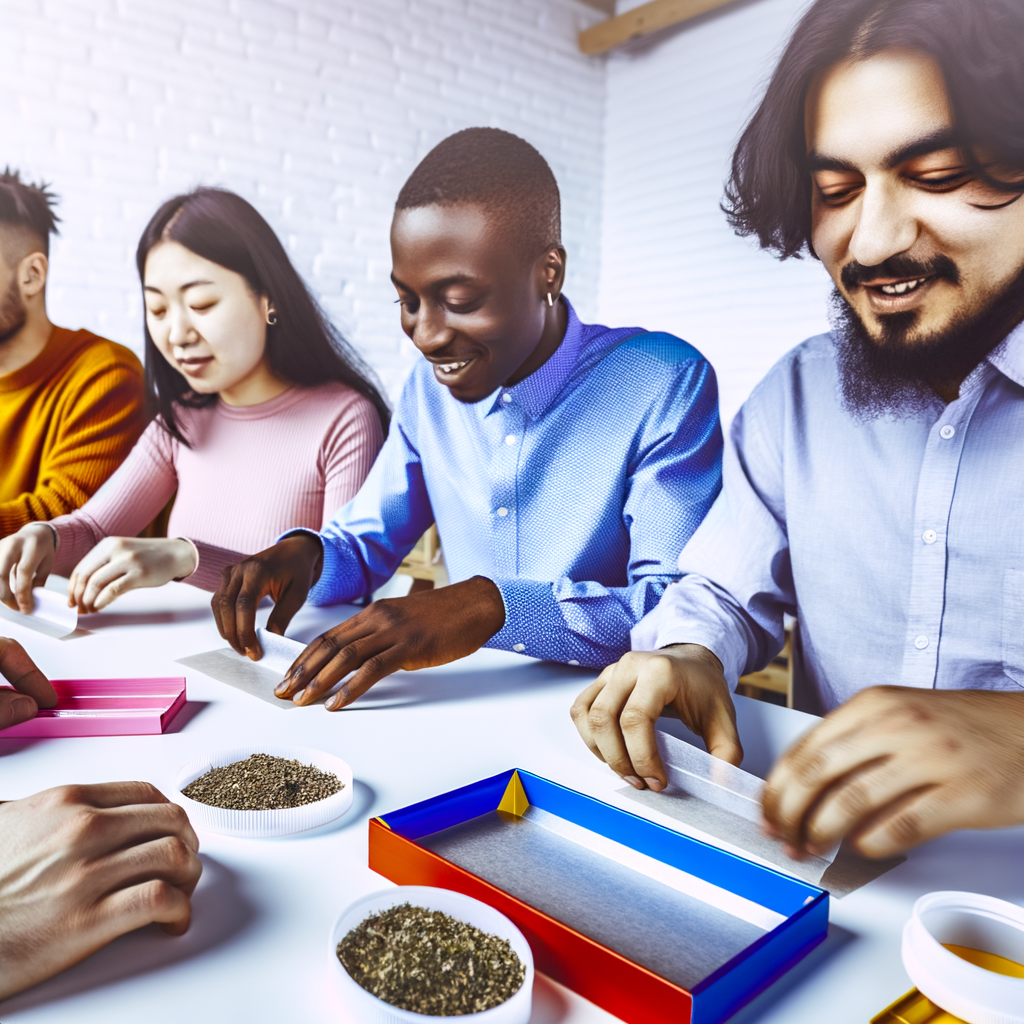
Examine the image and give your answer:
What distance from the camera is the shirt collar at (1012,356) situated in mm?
1211

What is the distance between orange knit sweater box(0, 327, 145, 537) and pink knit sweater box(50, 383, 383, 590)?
6 centimetres

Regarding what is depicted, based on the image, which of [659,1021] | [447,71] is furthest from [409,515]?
[659,1021]

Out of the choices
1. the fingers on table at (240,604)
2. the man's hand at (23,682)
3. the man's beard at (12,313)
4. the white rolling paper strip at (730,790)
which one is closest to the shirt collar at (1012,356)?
the white rolling paper strip at (730,790)

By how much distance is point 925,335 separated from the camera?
1312mm

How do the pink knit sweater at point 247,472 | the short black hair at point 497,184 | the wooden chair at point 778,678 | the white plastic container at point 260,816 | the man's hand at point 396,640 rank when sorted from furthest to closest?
the pink knit sweater at point 247,472
the short black hair at point 497,184
the wooden chair at point 778,678
the man's hand at point 396,640
the white plastic container at point 260,816

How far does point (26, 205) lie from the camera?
6.36ft

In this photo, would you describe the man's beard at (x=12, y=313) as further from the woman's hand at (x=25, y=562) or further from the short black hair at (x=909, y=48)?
the short black hair at (x=909, y=48)

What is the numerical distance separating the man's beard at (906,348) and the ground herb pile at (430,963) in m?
1.10

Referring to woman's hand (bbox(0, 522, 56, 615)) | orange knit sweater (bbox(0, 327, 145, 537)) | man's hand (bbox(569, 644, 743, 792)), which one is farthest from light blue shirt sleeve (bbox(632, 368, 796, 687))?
orange knit sweater (bbox(0, 327, 145, 537))

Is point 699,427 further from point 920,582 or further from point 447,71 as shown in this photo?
point 447,71

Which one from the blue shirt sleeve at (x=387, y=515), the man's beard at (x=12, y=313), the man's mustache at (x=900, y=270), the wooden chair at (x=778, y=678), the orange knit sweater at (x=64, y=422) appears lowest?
the wooden chair at (x=778, y=678)

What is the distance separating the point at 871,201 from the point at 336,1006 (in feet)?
4.30

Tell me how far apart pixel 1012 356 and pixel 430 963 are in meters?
1.16

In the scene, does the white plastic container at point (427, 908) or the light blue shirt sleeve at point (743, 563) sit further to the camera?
the light blue shirt sleeve at point (743, 563)
